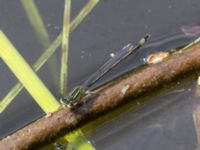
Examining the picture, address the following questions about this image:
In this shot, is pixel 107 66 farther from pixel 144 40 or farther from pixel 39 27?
pixel 39 27

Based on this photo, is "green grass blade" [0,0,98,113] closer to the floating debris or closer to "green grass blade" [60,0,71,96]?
"green grass blade" [60,0,71,96]

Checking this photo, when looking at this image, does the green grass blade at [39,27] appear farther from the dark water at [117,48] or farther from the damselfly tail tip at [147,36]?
the damselfly tail tip at [147,36]

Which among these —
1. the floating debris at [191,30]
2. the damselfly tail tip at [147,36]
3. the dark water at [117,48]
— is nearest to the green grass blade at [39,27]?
the dark water at [117,48]

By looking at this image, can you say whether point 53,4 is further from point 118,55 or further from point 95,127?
point 95,127

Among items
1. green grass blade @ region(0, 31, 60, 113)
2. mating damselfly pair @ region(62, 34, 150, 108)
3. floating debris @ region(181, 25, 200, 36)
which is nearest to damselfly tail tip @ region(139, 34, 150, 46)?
mating damselfly pair @ region(62, 34, 150, 108)

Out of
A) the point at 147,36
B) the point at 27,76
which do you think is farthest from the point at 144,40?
the point at 27,76

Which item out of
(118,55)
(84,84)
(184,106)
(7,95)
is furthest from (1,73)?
(184,106)
